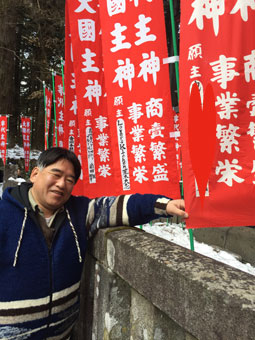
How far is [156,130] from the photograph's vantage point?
3.03 meters

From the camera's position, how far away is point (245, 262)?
16.5ft

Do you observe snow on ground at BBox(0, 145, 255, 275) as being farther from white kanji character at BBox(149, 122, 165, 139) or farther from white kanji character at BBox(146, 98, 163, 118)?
white kanji character at BBox(146, 98, 163, 118)

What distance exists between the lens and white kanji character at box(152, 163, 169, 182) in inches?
120

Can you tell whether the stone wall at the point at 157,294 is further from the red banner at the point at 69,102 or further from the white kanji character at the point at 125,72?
the red banner at the point at 69,102

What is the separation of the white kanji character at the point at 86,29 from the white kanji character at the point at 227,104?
120 inches

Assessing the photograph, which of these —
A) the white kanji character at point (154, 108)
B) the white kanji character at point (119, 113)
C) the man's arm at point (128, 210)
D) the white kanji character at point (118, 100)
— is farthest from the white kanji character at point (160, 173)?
the man's arm at point (128, 210)

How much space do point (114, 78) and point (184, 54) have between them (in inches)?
52.6

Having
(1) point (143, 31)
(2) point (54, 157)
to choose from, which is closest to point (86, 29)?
(1) point (143, 31)

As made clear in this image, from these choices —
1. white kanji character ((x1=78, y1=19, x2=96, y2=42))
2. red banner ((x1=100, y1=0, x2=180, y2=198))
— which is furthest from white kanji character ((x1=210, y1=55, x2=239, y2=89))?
white kanji character ((x1=78, y1=19, x2=96, y2=42))

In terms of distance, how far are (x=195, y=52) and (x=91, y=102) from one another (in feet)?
8.35

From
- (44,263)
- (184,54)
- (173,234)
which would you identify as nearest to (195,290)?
(44,263)

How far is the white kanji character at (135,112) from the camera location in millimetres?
3086

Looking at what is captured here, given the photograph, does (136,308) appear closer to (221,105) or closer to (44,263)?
(44,263)

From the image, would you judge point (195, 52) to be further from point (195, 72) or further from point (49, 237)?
point (49, 237)
